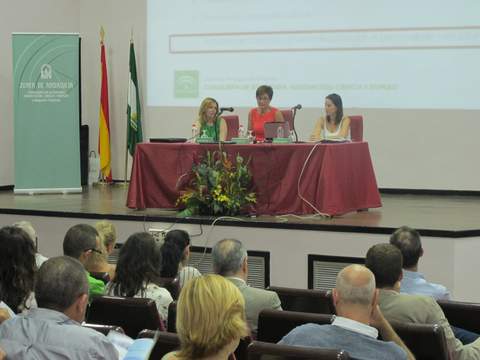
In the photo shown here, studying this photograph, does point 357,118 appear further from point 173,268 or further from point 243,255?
point 243,255

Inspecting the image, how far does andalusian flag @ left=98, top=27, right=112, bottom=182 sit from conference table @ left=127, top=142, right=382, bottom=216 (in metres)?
3.35

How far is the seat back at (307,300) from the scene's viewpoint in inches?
136

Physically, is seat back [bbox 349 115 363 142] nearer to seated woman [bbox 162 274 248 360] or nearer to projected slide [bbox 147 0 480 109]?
projected slide [bbox 147 0 480 109]

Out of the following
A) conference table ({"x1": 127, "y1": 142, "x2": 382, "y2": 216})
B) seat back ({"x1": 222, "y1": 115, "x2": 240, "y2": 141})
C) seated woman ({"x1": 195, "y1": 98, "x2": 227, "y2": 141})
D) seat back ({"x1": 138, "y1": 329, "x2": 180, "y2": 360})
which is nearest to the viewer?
seat back ({"x1": 138, "y1": 329, "x2": 180, "y2": 360})

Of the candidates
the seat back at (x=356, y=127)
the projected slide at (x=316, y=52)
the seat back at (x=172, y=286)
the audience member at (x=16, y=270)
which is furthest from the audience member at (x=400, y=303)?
the projected slide at (x=316, y=52)

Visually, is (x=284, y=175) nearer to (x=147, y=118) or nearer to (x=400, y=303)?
(x=400, y=303)

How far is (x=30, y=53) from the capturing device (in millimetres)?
8586

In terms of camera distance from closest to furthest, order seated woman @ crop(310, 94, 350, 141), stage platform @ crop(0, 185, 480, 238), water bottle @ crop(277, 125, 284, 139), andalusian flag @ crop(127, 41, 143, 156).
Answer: stage platform @ crop(0, 185, 480, 238) < water bottle @ crop(277, 125, 284, 139) < seated woman @ crop(310, 94, 350, 141) < andalusian flag @ crop(127, 41, 143, 156)

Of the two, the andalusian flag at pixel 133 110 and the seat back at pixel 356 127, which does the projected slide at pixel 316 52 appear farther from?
the seat back at pixel 356 127

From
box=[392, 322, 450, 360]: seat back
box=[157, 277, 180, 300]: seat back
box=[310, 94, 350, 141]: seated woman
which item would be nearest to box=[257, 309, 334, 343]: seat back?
box=[392, 322, 450, 360]: seat back

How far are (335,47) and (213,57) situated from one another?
1.47 meters

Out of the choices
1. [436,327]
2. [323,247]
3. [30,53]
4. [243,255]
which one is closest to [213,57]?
[30,53]

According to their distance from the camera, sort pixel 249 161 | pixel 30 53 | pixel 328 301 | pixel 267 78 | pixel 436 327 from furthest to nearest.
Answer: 1. pixel 267 78
2. pixel 30 53
3. pixel 249 161
4. pixel 328 301
5. pixel 436 327

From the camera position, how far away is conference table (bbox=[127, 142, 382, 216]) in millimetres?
6242
